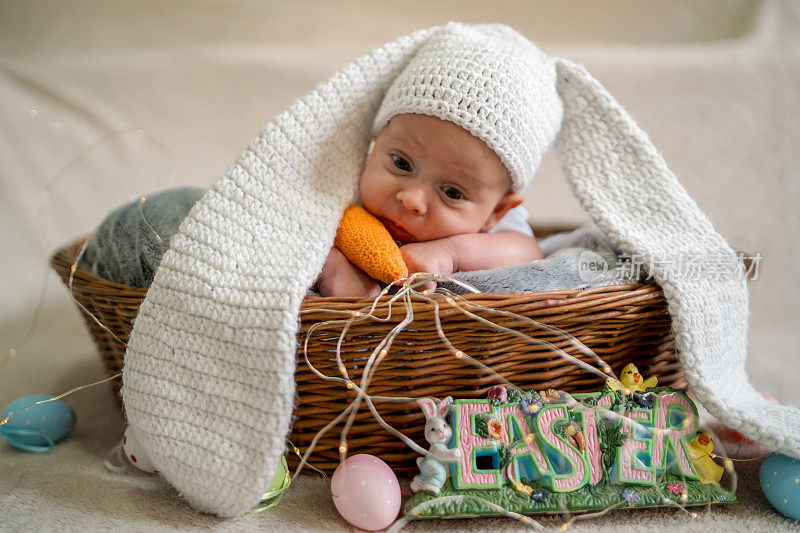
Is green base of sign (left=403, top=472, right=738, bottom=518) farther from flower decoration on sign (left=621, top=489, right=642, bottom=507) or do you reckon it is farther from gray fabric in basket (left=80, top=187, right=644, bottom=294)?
gray fabric in basket (left=80, top=187, right=644, bottom=294)

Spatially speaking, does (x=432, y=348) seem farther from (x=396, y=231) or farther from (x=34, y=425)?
(x=34, y=425)

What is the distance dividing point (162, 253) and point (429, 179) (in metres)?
0.44

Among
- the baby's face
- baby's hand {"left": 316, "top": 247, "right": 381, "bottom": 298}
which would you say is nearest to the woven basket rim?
baby's hand {"left": 316, "top": 247, "right": 381, "bottom": 298}

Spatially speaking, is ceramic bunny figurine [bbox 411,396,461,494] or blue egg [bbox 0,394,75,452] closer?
ceramic bunny figurine [bbox 411,396,461,494]

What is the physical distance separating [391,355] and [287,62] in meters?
1.21

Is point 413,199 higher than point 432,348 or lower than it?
higher

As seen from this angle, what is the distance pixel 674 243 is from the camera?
105 cm

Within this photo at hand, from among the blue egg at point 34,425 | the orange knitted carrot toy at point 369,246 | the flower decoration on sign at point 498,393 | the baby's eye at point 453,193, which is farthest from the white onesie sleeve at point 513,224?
the blue egg at point 34,425

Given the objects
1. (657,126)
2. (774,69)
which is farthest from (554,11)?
(774,69)

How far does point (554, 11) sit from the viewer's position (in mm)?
1867

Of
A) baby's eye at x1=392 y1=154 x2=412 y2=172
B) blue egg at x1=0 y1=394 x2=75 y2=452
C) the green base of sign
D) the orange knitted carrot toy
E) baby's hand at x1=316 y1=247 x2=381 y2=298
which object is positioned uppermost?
baby's eye at x1=392 y1=154 x2=412 y2=172

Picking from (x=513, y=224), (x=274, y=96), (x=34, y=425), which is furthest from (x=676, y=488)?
(x=274, y=96)

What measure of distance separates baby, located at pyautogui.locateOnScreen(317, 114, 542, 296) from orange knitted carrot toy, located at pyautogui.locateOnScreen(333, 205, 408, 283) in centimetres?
2

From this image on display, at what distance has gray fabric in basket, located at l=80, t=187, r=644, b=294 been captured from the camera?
1.00m
